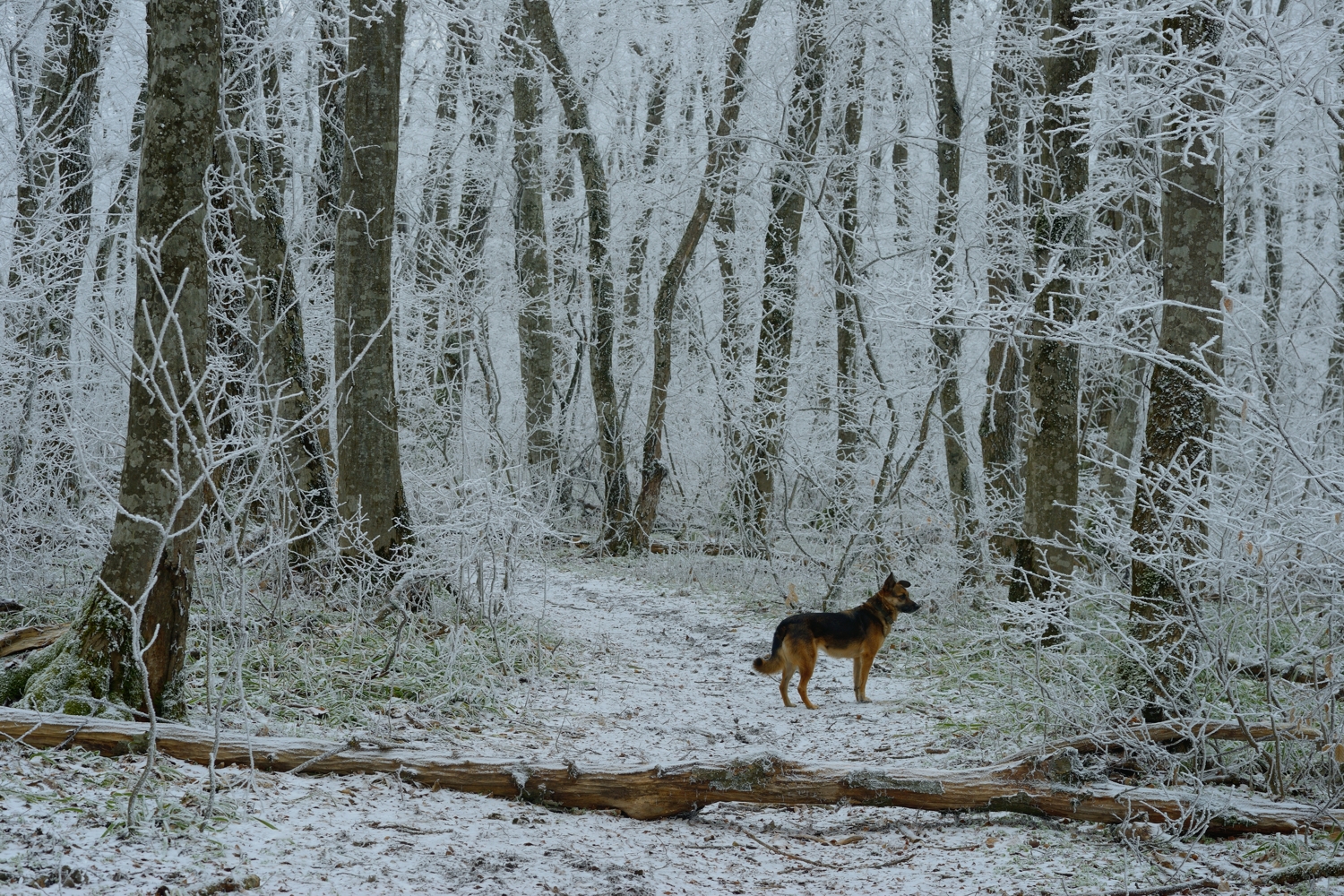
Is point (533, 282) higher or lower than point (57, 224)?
higher

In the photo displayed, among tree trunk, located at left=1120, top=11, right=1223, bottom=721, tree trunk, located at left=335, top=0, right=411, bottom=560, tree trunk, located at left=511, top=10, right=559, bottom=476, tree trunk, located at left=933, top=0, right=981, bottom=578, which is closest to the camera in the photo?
tree trunk, located at left=1120, top=11, right=1223, bottom=721

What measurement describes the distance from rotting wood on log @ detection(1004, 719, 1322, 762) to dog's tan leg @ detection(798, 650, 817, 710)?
254cm

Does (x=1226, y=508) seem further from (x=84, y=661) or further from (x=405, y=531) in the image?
(x=405, y=531)

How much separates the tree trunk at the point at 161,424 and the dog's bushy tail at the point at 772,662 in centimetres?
423

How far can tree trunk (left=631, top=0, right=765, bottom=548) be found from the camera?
45.0 feet

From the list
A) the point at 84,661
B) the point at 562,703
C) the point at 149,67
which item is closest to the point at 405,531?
the point at 562,703

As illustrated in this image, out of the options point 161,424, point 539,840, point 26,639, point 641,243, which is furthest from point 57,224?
point 641,243

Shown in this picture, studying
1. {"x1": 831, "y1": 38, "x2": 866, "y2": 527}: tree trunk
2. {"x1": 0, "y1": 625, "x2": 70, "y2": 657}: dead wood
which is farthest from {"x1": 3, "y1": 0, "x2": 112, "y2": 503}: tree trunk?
{"x1": 831, "y1": 38, "x2": 866, "y2": 527}: tree trunk

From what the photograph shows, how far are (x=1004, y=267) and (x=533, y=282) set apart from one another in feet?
26.5

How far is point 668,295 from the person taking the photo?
14.5 m

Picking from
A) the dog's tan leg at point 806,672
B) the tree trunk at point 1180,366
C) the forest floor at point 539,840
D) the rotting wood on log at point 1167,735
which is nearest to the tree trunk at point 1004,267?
the dog's tan leg at point 806,672

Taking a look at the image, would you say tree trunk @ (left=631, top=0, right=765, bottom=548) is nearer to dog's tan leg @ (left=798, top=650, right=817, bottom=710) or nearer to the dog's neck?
the dog's neck

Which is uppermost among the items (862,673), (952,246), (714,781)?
(952,246)

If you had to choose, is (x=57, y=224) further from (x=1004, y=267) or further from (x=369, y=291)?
(x=1004, y=267)
